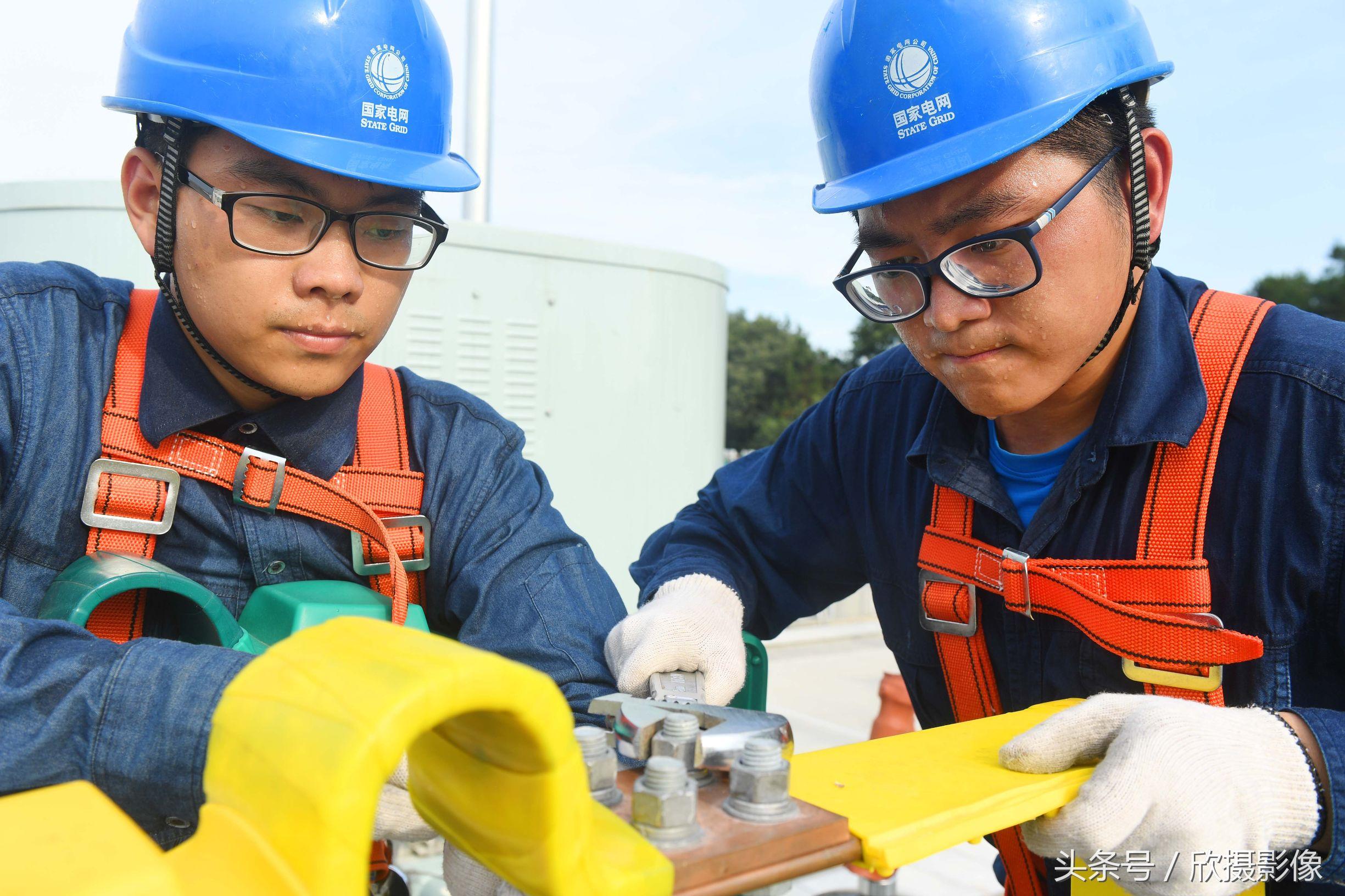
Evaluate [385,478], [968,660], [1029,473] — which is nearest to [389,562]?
[385,478]

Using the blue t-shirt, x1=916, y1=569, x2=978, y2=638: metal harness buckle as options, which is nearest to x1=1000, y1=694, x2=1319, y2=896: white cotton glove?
x1=916, y1=569, x2=978, y2=638: metal harness buckle

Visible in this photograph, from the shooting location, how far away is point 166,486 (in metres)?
1.82

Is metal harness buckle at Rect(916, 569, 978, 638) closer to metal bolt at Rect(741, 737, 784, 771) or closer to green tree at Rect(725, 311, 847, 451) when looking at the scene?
metal bolt at Rect(741, 737, 784, 771)

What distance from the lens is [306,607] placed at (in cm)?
169

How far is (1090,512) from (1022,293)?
0.50 metres

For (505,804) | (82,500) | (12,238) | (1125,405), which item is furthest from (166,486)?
(12,238)

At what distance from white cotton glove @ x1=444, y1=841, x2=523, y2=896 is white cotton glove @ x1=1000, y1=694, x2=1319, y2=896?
0.73m

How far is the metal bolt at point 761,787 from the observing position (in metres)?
1.13

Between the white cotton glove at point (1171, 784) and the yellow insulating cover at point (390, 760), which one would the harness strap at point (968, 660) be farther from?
the yellow insulating cover at point (390, 760)

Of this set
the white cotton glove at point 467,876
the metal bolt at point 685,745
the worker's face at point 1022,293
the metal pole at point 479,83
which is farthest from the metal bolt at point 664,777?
the metal pole at point 479,83

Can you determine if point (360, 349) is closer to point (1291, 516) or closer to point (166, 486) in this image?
point (166, 486)

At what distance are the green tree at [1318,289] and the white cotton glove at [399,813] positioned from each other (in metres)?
36.6

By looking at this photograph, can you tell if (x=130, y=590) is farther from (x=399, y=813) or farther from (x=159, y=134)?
(x=159, y=134)

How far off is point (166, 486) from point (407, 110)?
2.78ft
